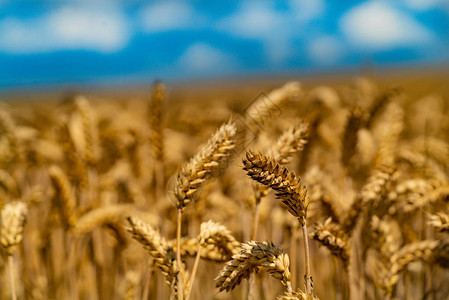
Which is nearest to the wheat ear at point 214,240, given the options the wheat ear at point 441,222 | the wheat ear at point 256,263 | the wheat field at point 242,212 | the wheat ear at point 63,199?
the wheat field at point 242,212

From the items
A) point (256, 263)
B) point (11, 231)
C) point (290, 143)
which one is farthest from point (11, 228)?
point (290, 143)

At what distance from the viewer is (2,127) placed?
9.29 feet

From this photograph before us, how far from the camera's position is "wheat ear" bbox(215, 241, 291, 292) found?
103 cm

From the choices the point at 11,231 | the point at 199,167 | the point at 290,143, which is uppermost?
the point at 290,143

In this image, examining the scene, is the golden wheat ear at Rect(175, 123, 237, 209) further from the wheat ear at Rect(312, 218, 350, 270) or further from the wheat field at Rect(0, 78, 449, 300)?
the wheat ear at Rect(312, 218, 350, 270)

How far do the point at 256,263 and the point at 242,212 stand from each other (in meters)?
1.19

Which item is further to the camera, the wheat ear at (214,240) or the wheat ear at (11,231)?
the wheat ear at (11,231)

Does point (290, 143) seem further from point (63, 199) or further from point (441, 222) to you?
point (63, 199)

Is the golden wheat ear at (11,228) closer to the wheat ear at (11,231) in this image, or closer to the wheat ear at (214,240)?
the wheat ear at (11,231)

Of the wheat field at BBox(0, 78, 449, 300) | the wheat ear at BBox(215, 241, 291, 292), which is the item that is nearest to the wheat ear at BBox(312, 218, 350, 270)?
the wheat field at BBox(0, 78, 449, 300)

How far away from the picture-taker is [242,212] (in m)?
2.24

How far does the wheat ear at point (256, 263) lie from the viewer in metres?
1.03

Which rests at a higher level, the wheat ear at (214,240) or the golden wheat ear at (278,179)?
the golden wheat ear at (278,179)

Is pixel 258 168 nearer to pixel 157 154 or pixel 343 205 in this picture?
pixel 343 205
